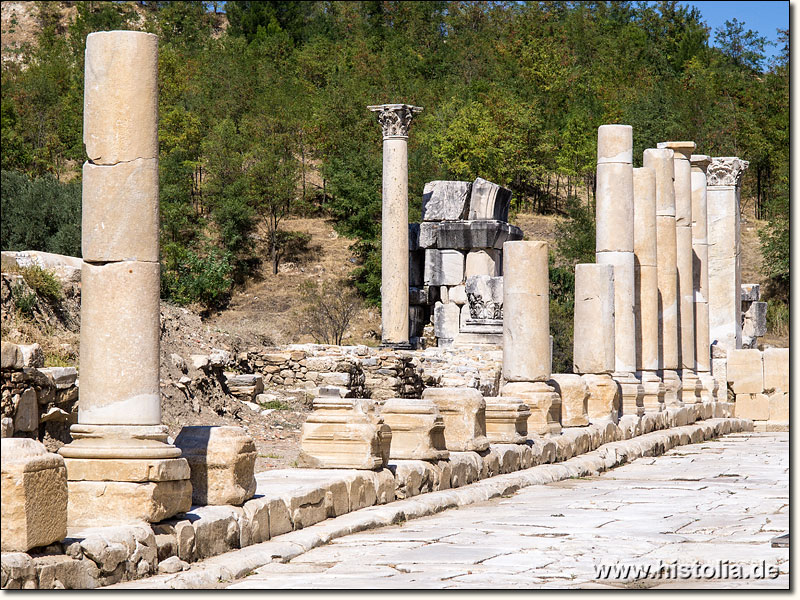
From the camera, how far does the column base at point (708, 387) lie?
23.9 meters

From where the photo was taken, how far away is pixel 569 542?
820 cm

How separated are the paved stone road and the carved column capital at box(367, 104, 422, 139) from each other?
15.7 metres

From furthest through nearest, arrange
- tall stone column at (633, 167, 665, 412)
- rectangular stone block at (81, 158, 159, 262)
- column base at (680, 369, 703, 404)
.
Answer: column base at (680, 369, 703, 404) < tall stone column at (633, 167, 665, 412) < rectangular stone block at (81, 158, 159, 262)

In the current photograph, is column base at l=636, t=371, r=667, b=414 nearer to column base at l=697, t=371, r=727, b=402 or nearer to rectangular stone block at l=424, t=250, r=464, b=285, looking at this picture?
column base at l=697, t=371, r=727, b=402

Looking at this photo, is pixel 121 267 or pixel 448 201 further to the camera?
pixel 448 201

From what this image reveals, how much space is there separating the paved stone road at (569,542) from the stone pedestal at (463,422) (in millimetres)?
746

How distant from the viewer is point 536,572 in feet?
22.9

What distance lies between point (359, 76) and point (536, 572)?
4967 cm

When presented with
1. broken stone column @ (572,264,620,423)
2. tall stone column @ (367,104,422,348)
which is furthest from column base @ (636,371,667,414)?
tall stone column @ (367,104,422,348)

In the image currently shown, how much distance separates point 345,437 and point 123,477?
3.04 metres

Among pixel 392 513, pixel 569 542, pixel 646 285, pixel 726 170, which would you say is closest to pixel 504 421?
pixel 392 513

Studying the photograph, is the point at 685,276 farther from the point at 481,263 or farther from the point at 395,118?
the point at 395,118

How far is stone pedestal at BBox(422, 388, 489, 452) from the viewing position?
39.8ft

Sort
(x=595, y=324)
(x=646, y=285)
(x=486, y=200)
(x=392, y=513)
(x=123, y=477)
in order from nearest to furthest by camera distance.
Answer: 1. (x=123, y=477)
2. (x=392, y=513)
3. (x=595, y=324)
4. (x=646, y=285)
5. (x=486, y=200)
